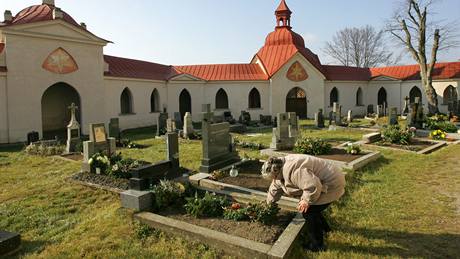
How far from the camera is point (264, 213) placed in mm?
5520

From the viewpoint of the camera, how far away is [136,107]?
23062 mm

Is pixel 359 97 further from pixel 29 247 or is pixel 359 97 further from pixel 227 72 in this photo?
pixel 29 247

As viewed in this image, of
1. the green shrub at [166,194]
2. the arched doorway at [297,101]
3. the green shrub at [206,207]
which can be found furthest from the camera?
the arched doorway at [297,101]

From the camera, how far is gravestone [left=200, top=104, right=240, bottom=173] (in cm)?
909

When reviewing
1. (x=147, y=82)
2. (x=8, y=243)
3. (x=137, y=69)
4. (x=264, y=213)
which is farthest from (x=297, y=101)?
(x=8, y=243)

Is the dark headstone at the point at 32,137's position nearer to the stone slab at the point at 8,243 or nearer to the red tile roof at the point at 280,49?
the stone slab at the point at 8,243

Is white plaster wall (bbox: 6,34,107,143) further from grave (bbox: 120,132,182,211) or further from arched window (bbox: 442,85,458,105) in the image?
arched window (bbox: 442,85,458,105)

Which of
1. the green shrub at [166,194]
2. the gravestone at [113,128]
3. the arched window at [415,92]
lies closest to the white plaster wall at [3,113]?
the gravestone at [113,128]

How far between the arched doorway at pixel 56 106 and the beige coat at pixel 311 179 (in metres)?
18.9

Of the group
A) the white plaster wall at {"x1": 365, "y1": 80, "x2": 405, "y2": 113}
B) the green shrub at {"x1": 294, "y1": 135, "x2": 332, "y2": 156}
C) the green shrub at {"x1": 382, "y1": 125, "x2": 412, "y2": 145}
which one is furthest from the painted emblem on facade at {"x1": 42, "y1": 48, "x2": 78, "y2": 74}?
the white plaster wall at {"x1": 365, "y1": 80, "x2": 405, "y2": 113}

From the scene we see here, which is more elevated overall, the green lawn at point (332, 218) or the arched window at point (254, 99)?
the arched window at point (254, 99)

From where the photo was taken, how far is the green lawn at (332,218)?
5043 millimetres

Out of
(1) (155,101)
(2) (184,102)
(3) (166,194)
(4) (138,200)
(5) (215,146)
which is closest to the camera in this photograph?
(4) (138,200)

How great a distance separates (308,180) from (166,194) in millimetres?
3251
